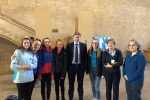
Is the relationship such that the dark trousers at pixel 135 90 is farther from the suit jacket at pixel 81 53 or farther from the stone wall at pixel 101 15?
the stone wall at pixel 101 15

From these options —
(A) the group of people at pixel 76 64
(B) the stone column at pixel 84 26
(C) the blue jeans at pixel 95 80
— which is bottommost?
(C) the blue jeans at pixel 95 80

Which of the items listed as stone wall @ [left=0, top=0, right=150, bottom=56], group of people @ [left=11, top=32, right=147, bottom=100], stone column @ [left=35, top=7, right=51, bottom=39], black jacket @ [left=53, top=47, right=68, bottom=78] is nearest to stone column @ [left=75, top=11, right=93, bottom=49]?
stone column @ [left=35, top=7, right=51, bottom=39]

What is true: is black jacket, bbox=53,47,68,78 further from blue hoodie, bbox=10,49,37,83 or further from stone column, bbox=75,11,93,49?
stone column, bbox=75,11,93,49

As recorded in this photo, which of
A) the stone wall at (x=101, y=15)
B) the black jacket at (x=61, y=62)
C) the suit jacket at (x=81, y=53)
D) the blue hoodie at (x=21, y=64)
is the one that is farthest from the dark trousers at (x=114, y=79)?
the stone wall at (x=101, y=15)

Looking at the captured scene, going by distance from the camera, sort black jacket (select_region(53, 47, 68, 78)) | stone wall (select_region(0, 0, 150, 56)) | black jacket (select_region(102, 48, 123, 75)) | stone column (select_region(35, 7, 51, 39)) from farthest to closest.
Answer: stone wall (select_region(0, 0, 150, 56)) < stone column (select_region(35, 7, 51, 39)) < black jacket (select_region(53, 47, 68, 78)) < black jacket (select_region(102, 48, 123, 75))

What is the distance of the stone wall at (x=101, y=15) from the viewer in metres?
9.29

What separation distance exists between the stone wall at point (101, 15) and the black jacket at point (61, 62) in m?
6.44

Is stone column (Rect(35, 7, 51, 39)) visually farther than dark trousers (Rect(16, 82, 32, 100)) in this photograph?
Yes

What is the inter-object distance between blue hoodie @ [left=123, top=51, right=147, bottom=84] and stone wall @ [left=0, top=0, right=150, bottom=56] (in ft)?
24.7

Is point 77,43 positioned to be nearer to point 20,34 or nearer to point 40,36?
point 40,36

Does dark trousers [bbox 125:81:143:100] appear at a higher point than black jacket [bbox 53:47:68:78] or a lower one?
lower

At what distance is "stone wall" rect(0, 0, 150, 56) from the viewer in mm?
9289

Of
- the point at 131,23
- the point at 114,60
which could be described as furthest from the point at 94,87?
the point at 131,23

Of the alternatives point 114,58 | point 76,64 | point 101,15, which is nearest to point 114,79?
point 114,58
